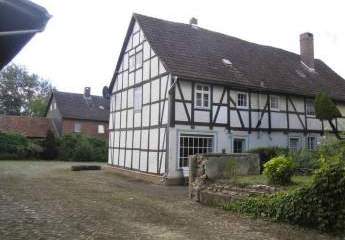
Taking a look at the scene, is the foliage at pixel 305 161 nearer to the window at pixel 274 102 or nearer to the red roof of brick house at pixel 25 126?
the window at pixel 274 102

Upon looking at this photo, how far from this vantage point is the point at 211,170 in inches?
567

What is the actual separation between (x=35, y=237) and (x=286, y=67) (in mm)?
23906

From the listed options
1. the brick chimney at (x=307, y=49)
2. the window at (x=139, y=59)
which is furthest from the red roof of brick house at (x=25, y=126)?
the brick chimney at (x=307, y=49)

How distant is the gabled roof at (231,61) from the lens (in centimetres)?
2181

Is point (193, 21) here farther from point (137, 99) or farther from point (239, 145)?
point (239, 145)

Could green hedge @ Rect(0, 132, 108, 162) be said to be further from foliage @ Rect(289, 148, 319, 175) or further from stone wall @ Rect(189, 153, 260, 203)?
foliage @ Rect(289, 148, 319, 175)

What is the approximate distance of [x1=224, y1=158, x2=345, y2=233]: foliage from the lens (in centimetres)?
954

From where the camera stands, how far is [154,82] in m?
22.3

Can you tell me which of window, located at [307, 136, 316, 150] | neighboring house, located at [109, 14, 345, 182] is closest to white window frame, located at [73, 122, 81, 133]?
neighboring house, located at [109, 14, 345, 182]

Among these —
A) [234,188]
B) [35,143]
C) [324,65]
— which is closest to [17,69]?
[35,143]

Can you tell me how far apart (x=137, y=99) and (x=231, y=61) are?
6.38 metres

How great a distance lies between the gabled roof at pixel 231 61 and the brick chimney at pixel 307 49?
0.70 m

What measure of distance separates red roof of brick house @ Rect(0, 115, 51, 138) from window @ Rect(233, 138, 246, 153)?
2863cm

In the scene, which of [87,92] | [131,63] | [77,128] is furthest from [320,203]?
[87,92]
